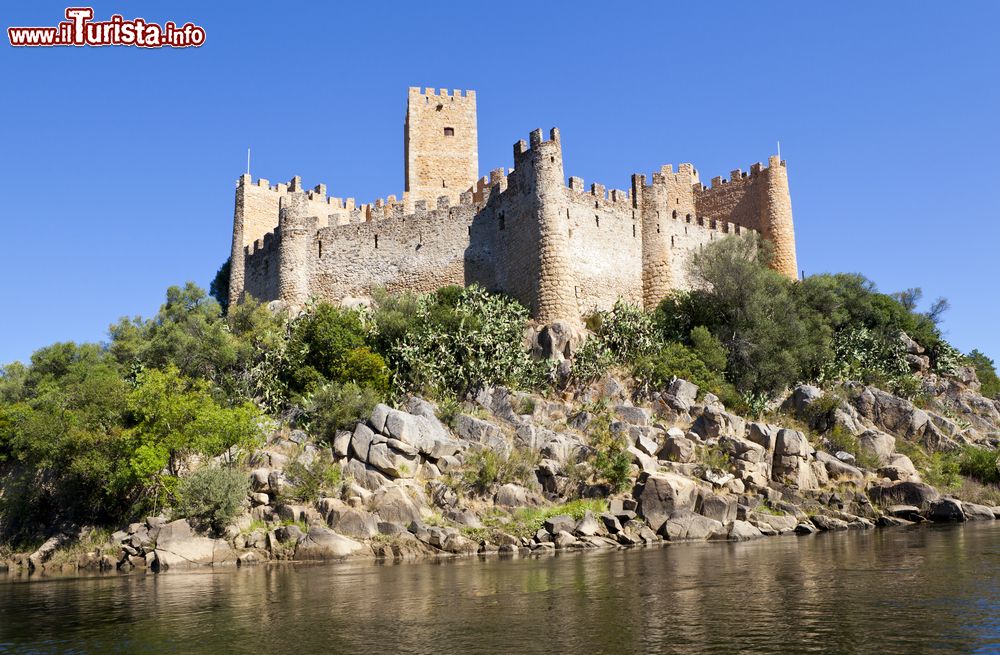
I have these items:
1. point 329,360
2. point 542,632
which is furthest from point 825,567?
point 329,360

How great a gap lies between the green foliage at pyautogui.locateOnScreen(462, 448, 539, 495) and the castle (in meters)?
8.96

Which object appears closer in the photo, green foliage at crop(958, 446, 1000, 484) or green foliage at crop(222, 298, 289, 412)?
green foliage at crop(222, 298, 289, 412)

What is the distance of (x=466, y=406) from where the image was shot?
3644 cm

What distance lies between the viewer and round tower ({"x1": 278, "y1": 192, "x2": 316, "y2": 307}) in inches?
1831

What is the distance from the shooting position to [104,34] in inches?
1061

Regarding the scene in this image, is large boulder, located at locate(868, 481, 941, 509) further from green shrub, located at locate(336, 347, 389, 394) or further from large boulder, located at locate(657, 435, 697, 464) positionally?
green shrub, located at locate(336, 347, 389, 394)

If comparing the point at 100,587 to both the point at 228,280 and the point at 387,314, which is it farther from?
the point at 228,280

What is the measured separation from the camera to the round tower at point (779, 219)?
51.8 m

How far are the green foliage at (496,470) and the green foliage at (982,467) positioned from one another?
18.5 metres

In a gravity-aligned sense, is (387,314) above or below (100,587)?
above

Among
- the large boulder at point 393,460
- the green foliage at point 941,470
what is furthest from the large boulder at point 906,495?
the large boulder at point 393,460

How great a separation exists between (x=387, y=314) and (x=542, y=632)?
2566cm

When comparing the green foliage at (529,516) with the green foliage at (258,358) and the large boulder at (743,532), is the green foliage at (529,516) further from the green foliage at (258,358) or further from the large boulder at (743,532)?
the green foliage at (258,358)

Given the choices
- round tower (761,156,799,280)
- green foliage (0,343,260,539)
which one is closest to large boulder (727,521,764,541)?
green foliage (0,343,260,539)
